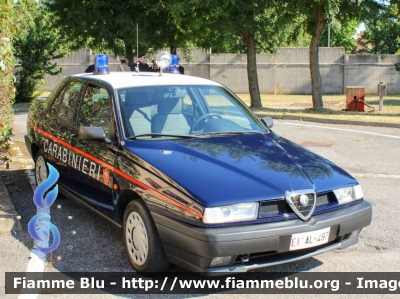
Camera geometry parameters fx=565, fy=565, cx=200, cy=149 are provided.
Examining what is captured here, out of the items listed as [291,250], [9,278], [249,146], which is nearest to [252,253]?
[291,250]

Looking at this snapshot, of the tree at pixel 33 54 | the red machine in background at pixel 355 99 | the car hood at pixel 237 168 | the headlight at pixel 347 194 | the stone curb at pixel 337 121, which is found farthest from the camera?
the tree at pixel 33 54

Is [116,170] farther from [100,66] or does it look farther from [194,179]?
[100,66]

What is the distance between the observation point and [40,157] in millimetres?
6809

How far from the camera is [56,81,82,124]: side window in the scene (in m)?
6.05

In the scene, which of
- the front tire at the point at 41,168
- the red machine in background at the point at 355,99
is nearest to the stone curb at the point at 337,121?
the red machine in background at the point at 355,99

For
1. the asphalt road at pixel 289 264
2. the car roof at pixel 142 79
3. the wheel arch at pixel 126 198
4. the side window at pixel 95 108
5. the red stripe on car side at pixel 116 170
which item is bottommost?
the asphalt road at pixel 289 264

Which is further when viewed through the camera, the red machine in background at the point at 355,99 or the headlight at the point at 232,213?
the red machine in background at the point at 355,99

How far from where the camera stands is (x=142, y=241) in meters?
4.45

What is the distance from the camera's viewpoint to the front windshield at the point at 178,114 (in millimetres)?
5223

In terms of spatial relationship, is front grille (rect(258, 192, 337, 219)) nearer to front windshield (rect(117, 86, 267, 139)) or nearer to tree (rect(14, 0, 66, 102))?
front windshield (rect(117, 86, 267, 139))

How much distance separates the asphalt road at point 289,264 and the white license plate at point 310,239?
23.4 inches

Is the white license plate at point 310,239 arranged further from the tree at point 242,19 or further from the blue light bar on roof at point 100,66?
the tree at point 242,19

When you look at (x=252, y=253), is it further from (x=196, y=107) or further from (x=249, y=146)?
(x=196, y=107)

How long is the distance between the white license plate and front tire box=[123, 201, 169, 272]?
0.99 m
